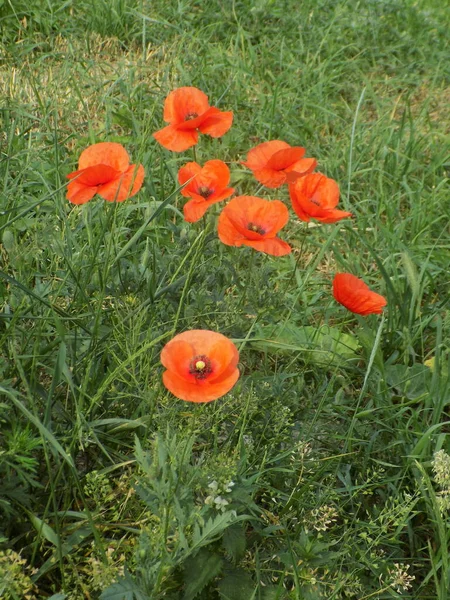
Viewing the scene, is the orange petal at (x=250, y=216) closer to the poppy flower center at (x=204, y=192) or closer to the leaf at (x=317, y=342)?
the poppy flower center at (x=204, y=192)

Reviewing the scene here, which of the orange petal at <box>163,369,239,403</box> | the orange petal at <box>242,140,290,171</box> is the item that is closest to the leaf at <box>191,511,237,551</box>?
the orange petal at <box>163,369,239,403</box>

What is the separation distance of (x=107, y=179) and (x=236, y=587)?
88cm

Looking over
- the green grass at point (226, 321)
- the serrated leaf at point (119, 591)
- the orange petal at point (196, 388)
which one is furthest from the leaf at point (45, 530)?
the orange petal at point (196, 388)

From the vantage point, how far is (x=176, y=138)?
6.17 ft

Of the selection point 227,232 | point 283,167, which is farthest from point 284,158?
point 227,232

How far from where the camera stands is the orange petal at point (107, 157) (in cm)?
177

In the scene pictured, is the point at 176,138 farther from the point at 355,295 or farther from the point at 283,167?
the point at 355,295

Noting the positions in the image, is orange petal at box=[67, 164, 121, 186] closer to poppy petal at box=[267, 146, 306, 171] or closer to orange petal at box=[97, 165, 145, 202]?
orange petal at box=[97, 165, 145, 202]

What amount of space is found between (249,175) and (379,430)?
50.9 inches

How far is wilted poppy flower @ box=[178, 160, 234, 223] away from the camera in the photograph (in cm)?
169

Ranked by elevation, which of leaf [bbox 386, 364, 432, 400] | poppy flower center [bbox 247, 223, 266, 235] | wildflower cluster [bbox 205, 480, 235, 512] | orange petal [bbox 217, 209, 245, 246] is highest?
orange petal [bbox 217, 209, 245, 246]

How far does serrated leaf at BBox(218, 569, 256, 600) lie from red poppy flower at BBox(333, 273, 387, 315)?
23.5 inches

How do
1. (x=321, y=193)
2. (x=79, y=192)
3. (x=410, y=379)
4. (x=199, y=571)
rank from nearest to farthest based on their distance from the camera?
1. (x=199, y=571)
2. (x=79, y=192)
3. (x=321, y=193)
4. (x=410, y=379)

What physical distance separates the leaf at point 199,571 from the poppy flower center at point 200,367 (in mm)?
352
